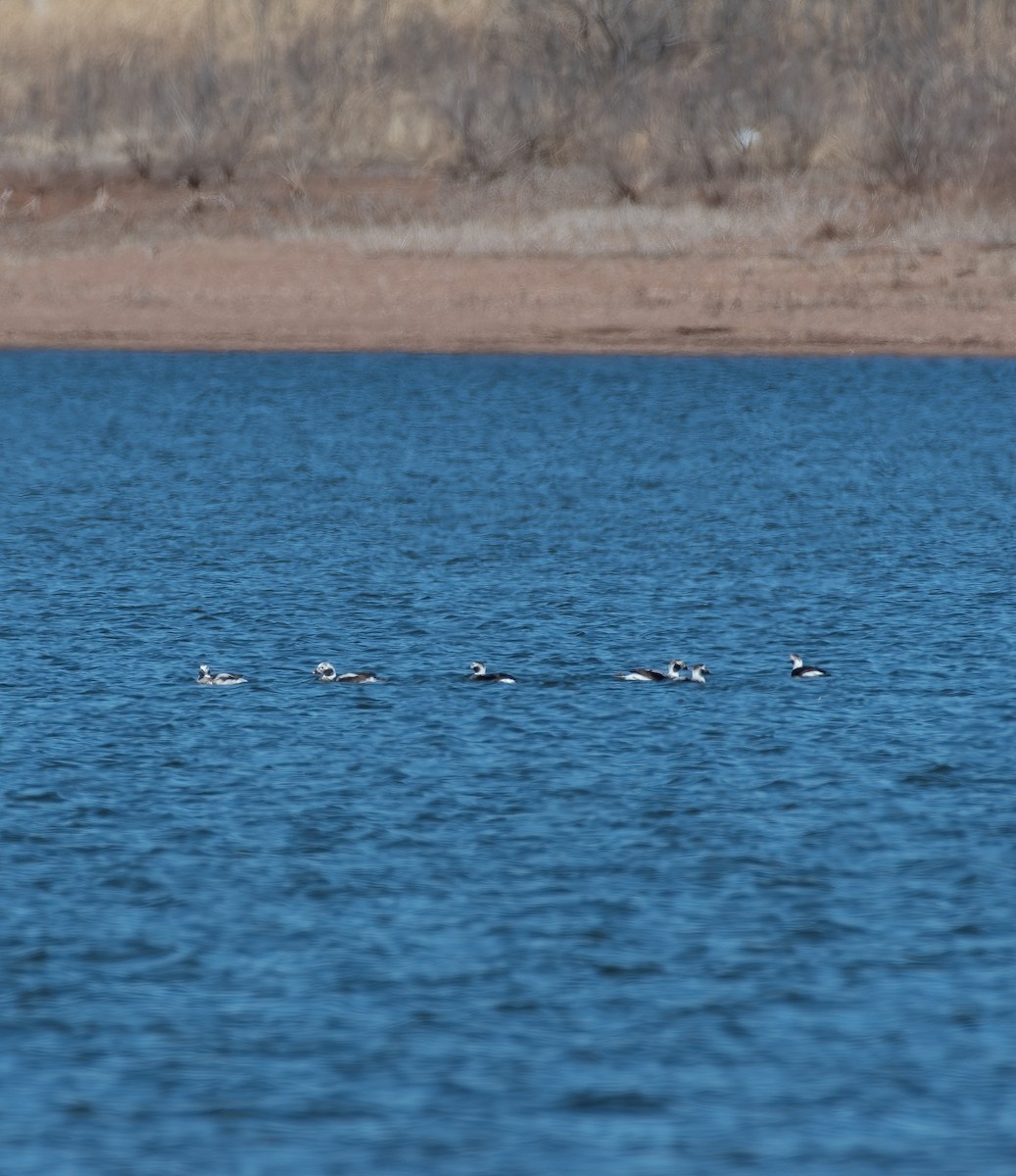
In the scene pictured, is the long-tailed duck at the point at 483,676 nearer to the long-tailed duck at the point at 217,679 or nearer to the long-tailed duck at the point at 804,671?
the long-tailed duck at the point at 217,679

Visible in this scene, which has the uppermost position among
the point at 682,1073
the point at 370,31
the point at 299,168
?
the point at 370,31

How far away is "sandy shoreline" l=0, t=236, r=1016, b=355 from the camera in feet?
165

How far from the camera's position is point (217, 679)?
20797 mm

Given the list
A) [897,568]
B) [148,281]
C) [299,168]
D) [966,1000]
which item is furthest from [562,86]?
[966,1000]

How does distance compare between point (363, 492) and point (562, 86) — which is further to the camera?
point (562, 86)

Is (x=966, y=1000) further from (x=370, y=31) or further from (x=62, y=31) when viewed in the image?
(x=62, y=31)

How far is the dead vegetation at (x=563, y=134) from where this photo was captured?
59.0 metres

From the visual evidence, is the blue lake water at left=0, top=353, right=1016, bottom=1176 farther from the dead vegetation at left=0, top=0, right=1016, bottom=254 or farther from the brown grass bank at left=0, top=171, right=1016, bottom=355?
the dead vegetation at left=0, top=0, right=1016, bottom=254

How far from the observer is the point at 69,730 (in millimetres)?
18859

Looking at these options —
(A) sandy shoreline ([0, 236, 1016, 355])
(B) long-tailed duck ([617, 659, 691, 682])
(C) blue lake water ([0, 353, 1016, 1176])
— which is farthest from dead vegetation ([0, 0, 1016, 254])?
(B) long-tailed duck ([617, 659, 691, 682])

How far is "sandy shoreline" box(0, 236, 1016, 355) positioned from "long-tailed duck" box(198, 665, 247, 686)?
100.0 ft

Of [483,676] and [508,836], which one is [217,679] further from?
[508,836]

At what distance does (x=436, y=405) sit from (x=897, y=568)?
1878 cm

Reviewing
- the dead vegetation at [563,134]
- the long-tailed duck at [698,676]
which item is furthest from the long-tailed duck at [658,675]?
the dead vegetation at [563,134]
